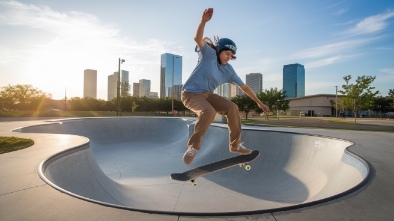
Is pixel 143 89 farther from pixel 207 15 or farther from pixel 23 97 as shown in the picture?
pixel 207 15

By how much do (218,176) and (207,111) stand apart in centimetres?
683

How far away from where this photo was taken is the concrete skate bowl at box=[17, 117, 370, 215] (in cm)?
565

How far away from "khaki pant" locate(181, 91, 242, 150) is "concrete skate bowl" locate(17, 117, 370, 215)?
1.42m

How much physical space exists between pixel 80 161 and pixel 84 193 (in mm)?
1388

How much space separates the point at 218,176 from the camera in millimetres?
10234

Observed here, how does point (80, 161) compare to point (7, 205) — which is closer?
point (7, 205)

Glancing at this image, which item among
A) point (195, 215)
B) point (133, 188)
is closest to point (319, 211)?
point (195, 215)

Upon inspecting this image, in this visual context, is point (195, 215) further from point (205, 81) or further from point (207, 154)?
point (207, 154)

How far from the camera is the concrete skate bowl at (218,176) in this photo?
18.5 ft

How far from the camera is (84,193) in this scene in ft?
19.3

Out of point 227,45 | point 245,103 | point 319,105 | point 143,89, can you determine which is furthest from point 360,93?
point 143,89

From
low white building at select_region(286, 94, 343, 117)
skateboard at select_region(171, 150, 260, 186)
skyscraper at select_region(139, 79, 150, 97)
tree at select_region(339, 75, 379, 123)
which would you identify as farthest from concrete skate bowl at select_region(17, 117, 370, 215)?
skyscraper at select_region(139, 79, 150, 97)

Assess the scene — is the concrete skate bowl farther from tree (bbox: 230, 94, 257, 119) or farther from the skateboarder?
tree (bbox: 230, 94, 257, 119)

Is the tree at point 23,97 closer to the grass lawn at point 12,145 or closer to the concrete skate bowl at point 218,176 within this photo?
the concrete skate bowl at point 218,176
